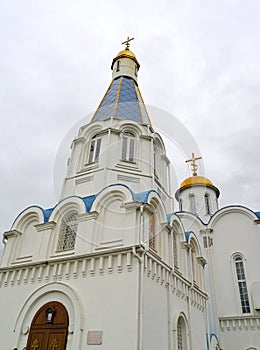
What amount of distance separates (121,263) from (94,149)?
254 inches

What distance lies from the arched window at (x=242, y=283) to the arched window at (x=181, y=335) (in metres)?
5.41

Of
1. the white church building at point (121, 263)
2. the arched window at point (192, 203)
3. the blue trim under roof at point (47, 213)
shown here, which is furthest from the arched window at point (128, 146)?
the arched window at point (192, 203)

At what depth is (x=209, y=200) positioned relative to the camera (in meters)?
20.7

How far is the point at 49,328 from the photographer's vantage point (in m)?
8.48

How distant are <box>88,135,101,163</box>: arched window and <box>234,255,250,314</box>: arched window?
8894 millimetres

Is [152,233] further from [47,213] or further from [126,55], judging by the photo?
[126,55]

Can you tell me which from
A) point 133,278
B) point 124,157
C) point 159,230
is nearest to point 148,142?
A: point 124,157

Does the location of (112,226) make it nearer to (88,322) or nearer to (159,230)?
(159,230)

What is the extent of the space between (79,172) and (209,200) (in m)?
11.2

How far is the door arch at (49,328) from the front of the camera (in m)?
8.13

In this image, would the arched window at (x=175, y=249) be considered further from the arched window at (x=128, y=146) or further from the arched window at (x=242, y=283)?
the arched window at (x=242, y=283)

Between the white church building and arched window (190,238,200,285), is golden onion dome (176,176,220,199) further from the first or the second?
arched window (190,238,200,285)

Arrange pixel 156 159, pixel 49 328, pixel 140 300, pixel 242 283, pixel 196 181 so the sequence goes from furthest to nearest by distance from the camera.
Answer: pixel 196 181
pixel 242 283
pixel 156 159
pixel 49 328
pixel 140 300

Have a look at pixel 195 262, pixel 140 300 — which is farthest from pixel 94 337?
pixel 195 262
